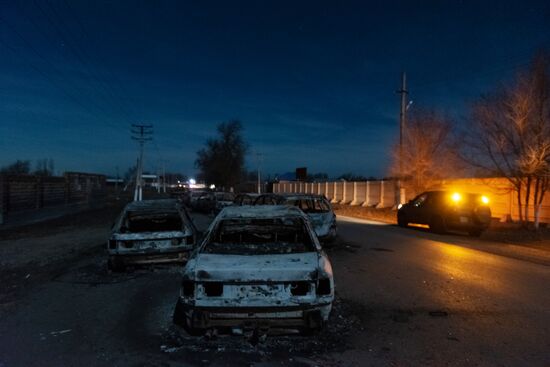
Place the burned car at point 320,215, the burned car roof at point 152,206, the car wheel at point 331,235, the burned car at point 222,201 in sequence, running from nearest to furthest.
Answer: the burned car roof at point 152,206 < the burned car at point 320,215 < the car wheel at point 331,235 < the burned car at point 222,201

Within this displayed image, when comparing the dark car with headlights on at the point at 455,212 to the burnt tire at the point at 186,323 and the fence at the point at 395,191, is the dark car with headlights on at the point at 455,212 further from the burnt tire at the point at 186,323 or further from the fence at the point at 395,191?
the burnt tire at the point at 186,323

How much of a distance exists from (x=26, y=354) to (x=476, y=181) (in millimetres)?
24751

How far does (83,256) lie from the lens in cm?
1237

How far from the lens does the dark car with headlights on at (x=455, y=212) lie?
698 inches

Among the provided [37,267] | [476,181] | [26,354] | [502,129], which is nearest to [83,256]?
[37,267]

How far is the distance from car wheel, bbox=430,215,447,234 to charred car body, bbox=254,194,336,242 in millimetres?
7186

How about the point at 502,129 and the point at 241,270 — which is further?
the point at 502,129

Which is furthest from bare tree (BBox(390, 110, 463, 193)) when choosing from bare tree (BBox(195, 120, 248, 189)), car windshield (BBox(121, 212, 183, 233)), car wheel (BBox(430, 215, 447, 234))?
bare tree (BBox(195, 120, 248, 189))

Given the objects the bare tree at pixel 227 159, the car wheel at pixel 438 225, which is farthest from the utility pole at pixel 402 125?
the bare tree at pixel 227 159

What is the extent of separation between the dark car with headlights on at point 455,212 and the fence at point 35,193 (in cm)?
2011

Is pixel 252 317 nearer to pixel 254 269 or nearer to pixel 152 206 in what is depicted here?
pixel 254 269

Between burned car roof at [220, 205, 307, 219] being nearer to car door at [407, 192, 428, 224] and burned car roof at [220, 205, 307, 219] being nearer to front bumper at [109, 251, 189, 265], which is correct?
front bumper at [109, 251, 189, 265]

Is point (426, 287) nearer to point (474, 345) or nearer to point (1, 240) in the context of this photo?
point (474, 345)

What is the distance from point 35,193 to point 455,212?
2691 cm
